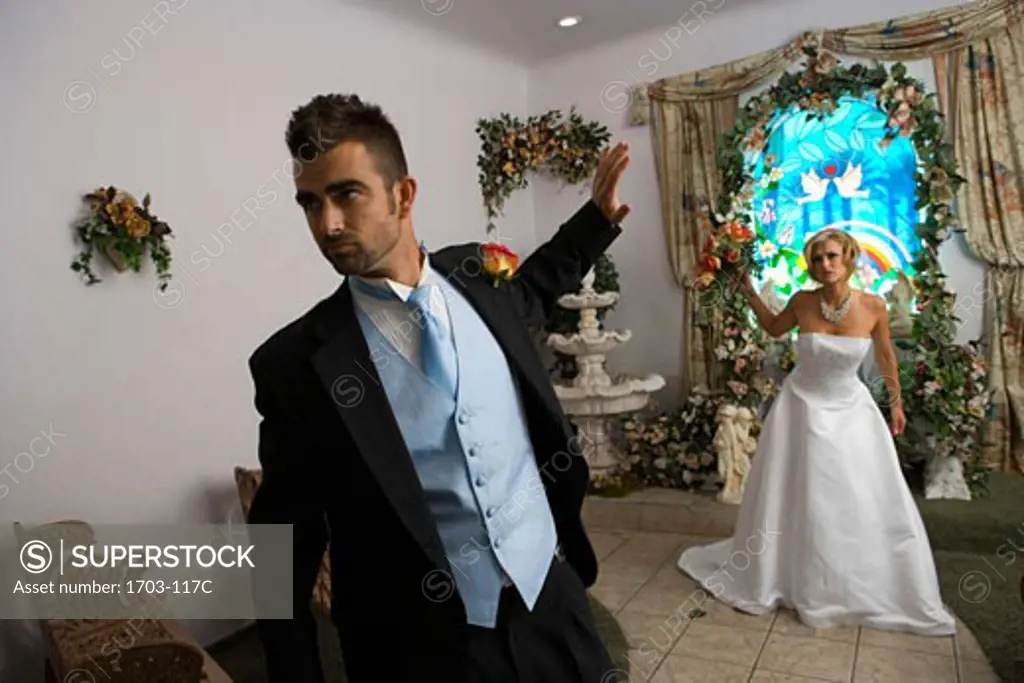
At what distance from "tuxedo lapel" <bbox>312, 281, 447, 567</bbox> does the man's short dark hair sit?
0.24m

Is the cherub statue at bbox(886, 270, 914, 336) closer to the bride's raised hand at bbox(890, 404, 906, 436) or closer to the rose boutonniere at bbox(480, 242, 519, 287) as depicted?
the bride's raised hand at bbox(890, 404, 906, 436)

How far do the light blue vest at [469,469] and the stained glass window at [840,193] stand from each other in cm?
403

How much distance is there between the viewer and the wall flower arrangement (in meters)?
2.72

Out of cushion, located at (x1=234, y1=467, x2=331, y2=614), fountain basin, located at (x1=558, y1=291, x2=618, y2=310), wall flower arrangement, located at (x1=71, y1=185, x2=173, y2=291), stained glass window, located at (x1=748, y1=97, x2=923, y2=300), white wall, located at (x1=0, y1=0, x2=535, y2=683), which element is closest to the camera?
white wall, located at (x1=0, y1=0, x2=535, y2=683)

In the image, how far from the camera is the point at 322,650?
292cm

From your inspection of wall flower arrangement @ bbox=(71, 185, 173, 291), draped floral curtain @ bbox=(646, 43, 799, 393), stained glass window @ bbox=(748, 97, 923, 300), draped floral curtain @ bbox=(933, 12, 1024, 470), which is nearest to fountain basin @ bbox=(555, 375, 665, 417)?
draped floral curtain @ bbox=(646, 43, 799, 393)

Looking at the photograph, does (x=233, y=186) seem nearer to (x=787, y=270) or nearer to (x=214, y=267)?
(x=214, y=267)

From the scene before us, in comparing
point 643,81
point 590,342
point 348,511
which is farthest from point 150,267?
point 643,81

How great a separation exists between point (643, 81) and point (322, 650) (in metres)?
4.13

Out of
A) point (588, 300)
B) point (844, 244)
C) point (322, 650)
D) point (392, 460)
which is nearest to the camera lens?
point (392, 460)

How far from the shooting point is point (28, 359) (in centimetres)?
255

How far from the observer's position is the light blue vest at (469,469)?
1023 mm

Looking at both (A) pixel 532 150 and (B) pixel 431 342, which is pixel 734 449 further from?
(B) pixel 431 342

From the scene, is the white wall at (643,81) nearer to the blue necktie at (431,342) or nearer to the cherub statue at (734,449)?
the cherub statue at (734,449)
